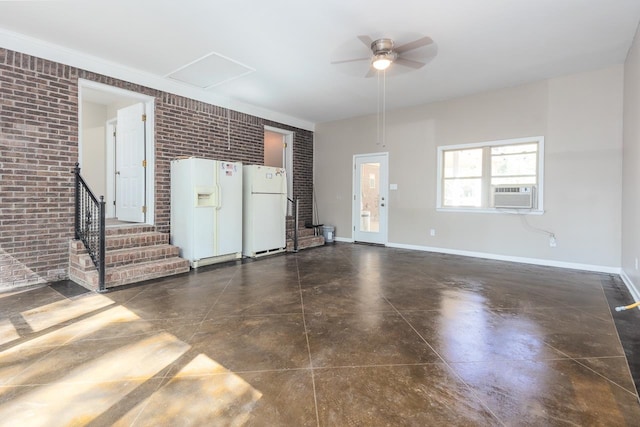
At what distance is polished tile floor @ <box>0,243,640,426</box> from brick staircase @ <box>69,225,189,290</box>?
0.28 meters

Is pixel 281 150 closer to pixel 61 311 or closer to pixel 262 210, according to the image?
pixel 262 210

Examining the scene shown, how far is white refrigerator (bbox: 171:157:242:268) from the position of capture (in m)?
4.78

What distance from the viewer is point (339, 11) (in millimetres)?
3141

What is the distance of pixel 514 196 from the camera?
5121 mm

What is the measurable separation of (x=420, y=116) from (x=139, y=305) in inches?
226

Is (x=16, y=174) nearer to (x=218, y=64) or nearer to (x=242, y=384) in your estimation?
(x=218, y=64)

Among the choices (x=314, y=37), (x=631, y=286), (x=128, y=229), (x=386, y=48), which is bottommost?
(x=631, y=286)

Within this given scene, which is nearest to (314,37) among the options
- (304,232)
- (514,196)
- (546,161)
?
(514,196)

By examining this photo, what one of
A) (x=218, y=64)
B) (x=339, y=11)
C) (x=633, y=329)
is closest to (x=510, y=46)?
(x=339, y=11)

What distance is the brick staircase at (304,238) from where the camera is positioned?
Result: 660 centimetres

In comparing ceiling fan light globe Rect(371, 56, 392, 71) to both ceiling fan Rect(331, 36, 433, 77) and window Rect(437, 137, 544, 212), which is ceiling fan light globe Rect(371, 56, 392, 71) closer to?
ceiling fan Rect(331, 36, 433, 77)

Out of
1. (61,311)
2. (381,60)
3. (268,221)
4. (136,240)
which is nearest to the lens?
(61,311)

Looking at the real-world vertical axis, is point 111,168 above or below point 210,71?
below

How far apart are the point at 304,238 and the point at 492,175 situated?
12.5 feet
